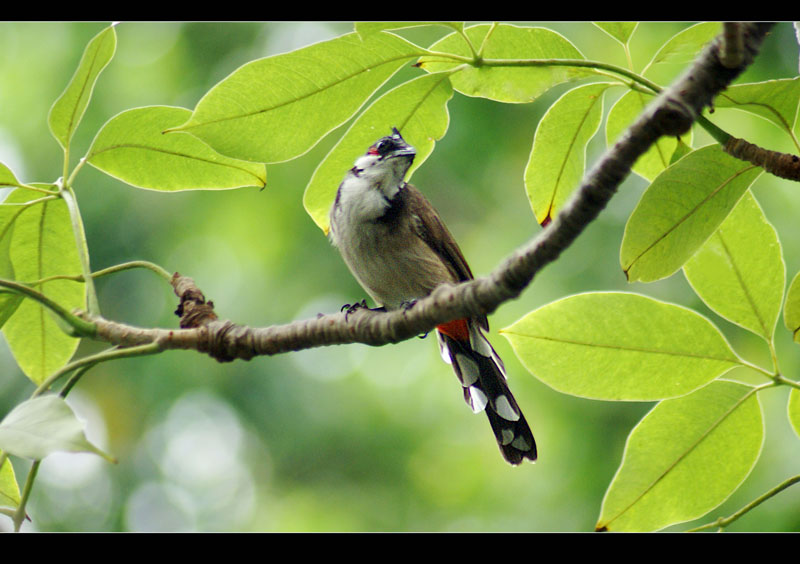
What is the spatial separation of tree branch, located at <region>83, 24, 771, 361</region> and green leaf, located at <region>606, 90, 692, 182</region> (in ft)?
1.45

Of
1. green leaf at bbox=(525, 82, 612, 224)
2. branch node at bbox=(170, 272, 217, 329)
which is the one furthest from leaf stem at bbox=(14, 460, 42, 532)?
green leaf at bbox=(525, 82, 612, 224)

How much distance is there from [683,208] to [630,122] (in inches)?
11.1

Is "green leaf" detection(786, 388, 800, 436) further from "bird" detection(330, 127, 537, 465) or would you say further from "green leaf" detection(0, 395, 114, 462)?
"green leaf" detection(0, 395, 114, 462)

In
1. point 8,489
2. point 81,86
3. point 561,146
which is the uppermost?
point 81,86

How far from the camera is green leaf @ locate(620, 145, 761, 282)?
117cm

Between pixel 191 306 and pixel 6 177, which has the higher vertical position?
pixel 6 177

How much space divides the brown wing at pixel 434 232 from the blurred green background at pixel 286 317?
1.32m

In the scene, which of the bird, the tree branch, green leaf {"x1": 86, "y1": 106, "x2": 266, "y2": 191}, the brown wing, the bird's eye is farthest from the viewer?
the brown wing

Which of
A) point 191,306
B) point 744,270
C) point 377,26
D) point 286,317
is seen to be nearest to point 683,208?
point 744,270

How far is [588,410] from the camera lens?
12.4 ft

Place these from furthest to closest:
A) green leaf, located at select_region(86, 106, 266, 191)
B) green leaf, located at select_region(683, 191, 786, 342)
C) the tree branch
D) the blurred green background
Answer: the blurred green background, green leaf, located at select_region(86, 106, 266, 191), green leaf, located at select_region(683, 191, 786, 342), the tree branch

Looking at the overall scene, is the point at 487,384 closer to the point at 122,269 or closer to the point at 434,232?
the point at 434,232

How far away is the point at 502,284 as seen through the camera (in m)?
0.95
